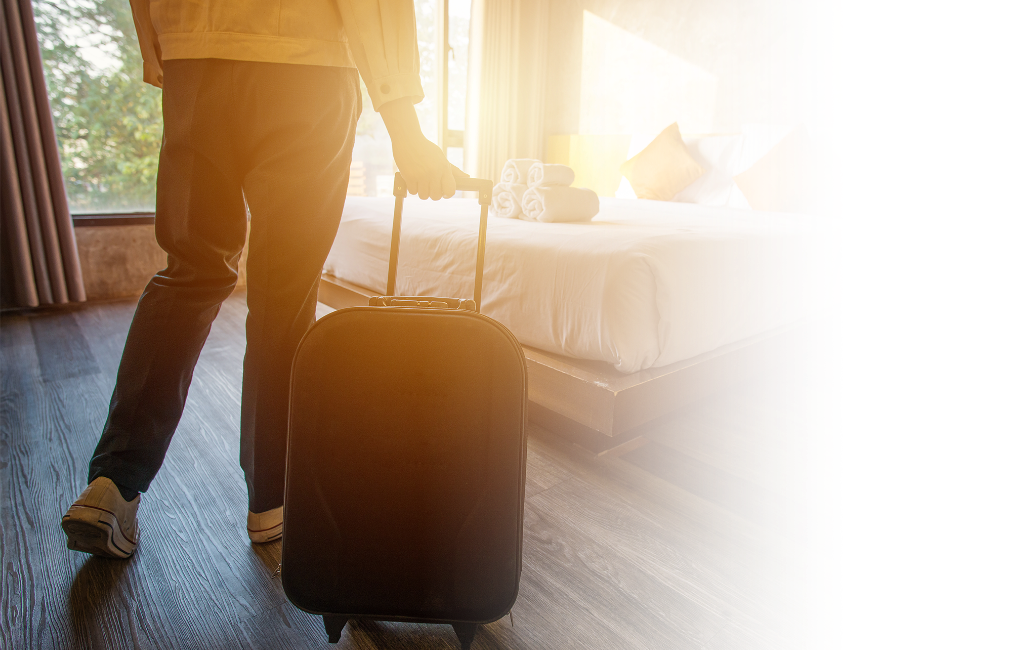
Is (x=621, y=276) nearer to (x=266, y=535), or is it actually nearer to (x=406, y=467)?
(x=406, y=467)

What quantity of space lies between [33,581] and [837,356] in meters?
2.63

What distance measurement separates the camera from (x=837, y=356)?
2326 millimetres

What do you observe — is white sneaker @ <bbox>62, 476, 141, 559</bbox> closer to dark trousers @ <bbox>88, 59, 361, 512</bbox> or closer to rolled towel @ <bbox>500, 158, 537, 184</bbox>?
dark trousers @ <bbox>88, 59, 361, 512</bbox>

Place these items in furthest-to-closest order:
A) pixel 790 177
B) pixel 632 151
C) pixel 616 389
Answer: pixel 632 151, pixel 790 177, pixel 616 389

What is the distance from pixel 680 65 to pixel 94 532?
3877 mm

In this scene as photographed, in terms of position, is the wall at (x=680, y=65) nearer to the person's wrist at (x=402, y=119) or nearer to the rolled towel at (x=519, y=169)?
the rolled towel at (x=519, y=169)

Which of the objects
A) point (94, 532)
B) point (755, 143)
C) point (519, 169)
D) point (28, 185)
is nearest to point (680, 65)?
point (755, 143)

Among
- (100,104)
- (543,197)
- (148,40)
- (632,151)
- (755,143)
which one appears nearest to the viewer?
(148,40)

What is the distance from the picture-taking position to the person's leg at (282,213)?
2.99 ft

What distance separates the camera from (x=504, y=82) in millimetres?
4391

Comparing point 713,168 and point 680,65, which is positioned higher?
point 680,65

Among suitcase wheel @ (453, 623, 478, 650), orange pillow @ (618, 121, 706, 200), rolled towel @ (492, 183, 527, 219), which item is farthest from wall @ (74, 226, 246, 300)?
suitcase wheel @ (453, 623, 478, 650)

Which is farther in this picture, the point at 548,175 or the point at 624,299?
the point at 548,175

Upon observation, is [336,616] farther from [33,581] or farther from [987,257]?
[987,257]
